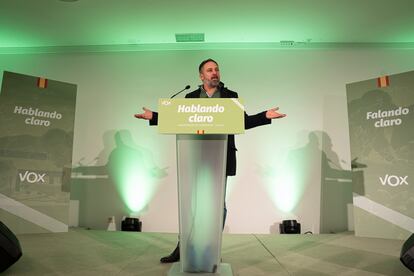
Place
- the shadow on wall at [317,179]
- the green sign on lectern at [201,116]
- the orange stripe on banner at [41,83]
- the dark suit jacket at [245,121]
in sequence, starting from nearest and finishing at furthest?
the green sign on lectern at [201,116] → the dark suit jacket at [245,121] → the orange stripe on banner at [41,83] → the shadow on wall at [317,179]

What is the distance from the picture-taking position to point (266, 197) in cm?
411

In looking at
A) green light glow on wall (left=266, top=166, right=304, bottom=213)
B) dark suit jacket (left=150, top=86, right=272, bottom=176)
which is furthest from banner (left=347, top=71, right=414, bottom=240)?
dark suit jacket (left=150, top=86, right=272, bottom=176)

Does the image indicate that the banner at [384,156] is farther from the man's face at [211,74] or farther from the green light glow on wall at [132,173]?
the green light glow on wall at [132,173]

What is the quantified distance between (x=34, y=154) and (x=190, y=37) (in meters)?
2.39

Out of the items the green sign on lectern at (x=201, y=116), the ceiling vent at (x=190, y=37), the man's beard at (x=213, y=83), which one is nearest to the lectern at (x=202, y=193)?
the green sign on lectern at (x=201, y=116)

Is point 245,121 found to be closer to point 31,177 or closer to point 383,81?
point 383,81

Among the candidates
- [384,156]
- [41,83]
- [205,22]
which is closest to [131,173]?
[41,83]

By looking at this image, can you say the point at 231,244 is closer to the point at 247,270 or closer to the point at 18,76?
the point at 247,270

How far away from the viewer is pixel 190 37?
4.21m

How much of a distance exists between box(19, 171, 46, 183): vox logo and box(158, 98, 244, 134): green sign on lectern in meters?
2.44

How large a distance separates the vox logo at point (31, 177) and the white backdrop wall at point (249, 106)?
90 cm

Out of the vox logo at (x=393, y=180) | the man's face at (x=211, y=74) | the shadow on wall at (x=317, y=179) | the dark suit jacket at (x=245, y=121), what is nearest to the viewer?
the dark suit jacket at (x=245, y=121)

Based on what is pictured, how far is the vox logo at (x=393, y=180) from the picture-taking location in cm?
315

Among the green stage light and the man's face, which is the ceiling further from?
the man's face
